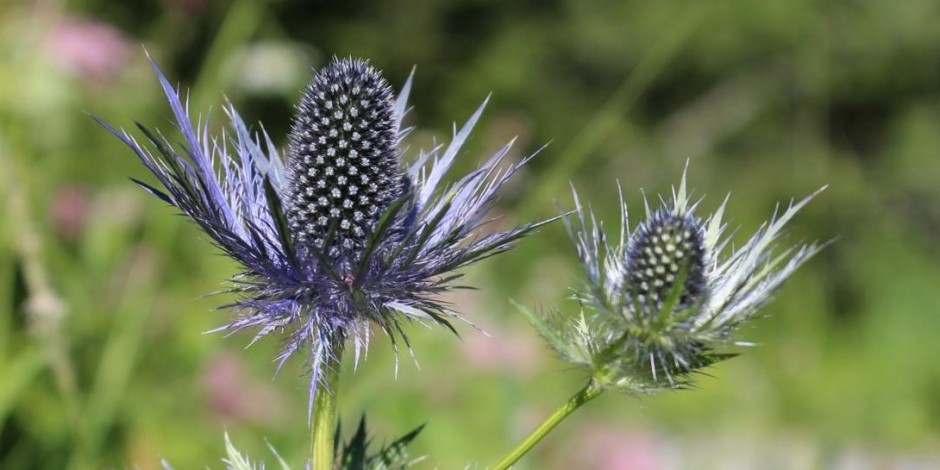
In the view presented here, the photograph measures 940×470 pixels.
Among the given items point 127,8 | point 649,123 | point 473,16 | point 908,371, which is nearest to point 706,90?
point 649,123

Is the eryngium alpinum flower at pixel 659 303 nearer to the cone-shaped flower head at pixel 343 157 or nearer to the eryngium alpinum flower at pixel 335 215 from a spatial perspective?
the eryngium alpinum flower at pixel 335 215

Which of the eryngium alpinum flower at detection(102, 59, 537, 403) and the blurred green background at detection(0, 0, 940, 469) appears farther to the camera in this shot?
the blurred green background at detection(0, 0, 940, 469)

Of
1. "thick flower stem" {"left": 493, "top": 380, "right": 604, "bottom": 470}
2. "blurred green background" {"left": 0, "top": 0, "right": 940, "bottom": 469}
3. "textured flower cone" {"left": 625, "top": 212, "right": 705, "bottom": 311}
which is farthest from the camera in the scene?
"blurred green background" {"left": 0, "top": 0, "right": 940, "bottom": 469}

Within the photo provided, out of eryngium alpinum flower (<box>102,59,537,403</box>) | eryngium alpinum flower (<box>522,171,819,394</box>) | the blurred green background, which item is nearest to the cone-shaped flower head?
eryngium alpinum flower (<box>102,59,537,403</box>)

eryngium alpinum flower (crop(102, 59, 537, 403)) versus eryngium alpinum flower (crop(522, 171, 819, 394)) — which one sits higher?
eryngium alpinum flower (crop(102, 59, 537, 403))

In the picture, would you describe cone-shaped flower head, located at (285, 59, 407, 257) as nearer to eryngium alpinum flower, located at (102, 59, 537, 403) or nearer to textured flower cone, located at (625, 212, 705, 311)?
eryngium alpinum flower, located at (102, 59, 537, 403)

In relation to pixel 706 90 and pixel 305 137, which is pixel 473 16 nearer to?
pixel 706 90

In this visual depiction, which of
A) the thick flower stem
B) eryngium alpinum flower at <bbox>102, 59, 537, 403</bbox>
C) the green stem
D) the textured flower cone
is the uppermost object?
eryngium alpinum flower at <bbox>102, 59, 537, 403</bbox>
